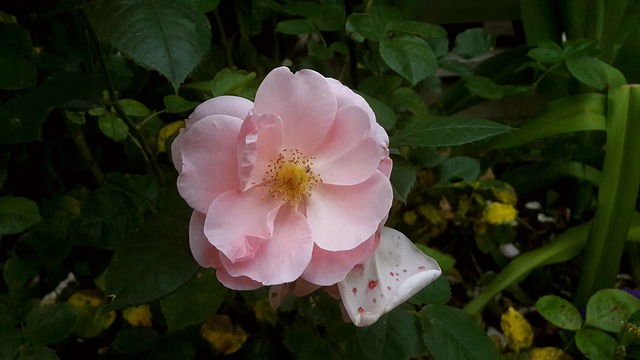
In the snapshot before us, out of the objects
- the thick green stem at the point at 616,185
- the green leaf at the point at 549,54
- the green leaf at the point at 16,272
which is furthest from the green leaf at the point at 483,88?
the green leaf at the point at 16,272

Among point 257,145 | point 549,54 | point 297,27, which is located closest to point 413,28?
point 297,27

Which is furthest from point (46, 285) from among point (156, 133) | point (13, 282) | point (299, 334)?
point (299, 334)

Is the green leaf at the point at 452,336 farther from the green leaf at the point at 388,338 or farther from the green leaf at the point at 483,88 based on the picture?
the green leaf at the point at 483,88

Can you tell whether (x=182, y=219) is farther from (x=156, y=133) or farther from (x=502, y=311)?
(x=502, y=311)

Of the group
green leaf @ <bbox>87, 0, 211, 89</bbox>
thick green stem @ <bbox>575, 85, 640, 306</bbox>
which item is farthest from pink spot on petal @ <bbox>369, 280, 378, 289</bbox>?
thick green stem @ <bbox>575, 85, 640, 306</bbox>

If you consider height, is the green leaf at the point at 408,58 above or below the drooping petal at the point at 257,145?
below
